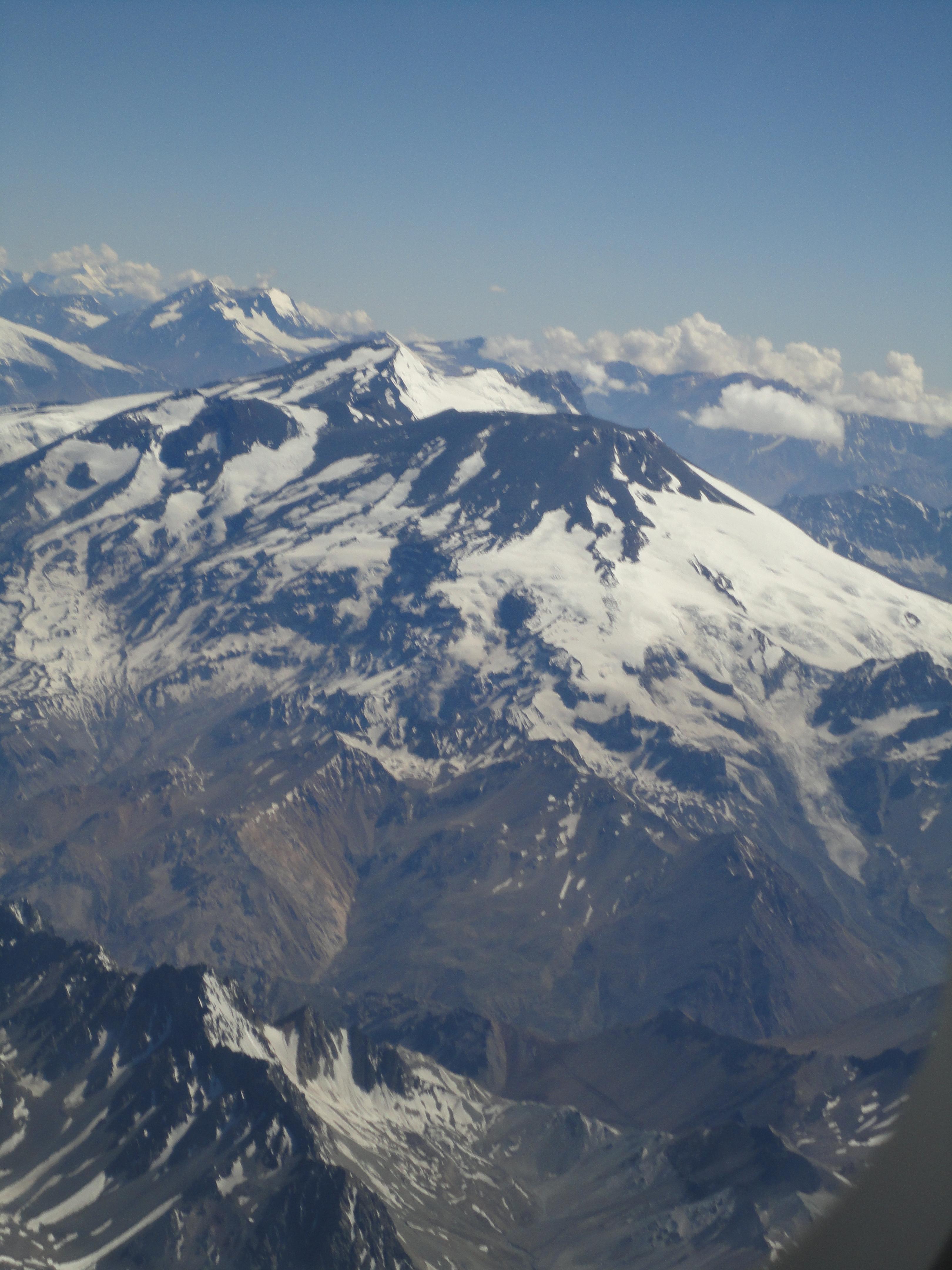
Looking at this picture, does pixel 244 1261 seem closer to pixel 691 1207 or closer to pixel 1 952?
pixel 691 1207

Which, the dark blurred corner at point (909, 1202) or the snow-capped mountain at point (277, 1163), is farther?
the snow-capped mountain at point (277, 1163)

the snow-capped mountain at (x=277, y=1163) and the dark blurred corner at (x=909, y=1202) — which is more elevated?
the dark blurred corner at (x=909, y=1202)

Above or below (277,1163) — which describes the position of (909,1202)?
above

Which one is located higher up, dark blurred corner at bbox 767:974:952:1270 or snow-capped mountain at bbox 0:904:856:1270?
dark blurred corner at bbox 767:974:952:1270

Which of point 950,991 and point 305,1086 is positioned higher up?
point 950,991

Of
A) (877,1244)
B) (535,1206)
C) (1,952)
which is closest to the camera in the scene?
(877,1244)

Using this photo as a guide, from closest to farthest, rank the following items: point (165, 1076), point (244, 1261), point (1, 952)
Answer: point (244, 1261), point (165, 1076), point (1, 952)

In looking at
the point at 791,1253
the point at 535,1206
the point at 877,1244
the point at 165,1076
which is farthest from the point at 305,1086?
the point at 877,1244

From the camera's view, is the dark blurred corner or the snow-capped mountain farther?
the snow-capped mountain
